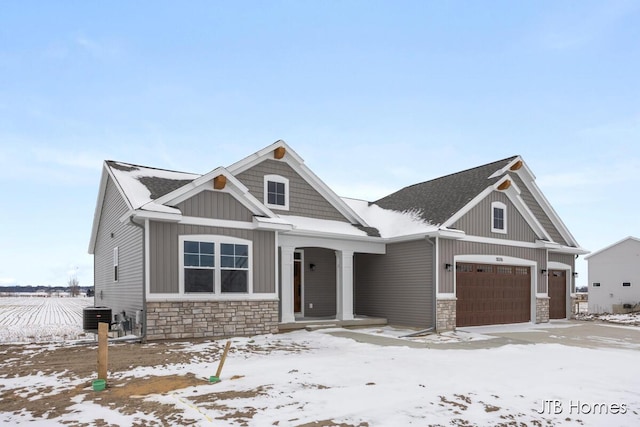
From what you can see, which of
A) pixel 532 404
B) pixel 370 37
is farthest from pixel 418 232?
pixel 532 404

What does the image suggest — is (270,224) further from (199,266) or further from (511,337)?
(511,337)

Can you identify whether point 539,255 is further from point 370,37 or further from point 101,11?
point 101,11

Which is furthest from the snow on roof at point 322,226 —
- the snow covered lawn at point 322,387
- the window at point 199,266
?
the snow covered lawn at point 322,387

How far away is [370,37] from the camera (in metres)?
17.2

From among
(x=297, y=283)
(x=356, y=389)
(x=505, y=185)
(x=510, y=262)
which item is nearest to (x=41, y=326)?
(x=297, y=283)

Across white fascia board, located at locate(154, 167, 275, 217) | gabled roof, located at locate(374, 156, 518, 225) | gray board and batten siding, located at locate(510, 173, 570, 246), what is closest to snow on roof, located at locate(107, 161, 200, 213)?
white fascia board, located at locate(154, 167, 275, 217)

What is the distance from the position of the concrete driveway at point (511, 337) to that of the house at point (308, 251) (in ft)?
3.34

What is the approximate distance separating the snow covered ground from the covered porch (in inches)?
153

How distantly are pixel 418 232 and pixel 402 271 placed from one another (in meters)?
1.80

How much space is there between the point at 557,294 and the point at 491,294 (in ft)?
18.5

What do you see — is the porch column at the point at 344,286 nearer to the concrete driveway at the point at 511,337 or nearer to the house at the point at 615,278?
the concrete driveway at the point at 511,337

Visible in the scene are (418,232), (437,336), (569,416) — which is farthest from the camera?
(418,232)

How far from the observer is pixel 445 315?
1521cm

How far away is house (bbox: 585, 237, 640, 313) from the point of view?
28.2 m
